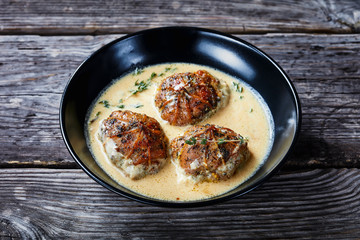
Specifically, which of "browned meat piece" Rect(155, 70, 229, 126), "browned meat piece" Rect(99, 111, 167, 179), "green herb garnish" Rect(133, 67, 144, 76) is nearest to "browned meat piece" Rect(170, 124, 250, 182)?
"browned meat piece" Rect(99, 111, 167, 179)

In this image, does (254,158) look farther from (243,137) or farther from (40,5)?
(40,5)

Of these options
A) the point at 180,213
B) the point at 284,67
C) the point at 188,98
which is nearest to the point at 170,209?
the point at 180,213

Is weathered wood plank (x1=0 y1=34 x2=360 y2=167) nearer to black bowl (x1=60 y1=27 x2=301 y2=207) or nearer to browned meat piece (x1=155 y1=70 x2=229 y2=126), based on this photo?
black bowl (x1=60 y1=27 x2=301 y2=207)

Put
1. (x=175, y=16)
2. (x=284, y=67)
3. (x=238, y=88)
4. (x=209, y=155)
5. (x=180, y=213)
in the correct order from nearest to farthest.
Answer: (x=209, y=155)
(x=180, y=213)
(x=238, y=88)
(x=284, y=67)
(x=175, y=16)

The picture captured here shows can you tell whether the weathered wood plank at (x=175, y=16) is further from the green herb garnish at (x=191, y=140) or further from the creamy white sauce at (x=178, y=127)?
the green herb garnish at (x=191, y=140)

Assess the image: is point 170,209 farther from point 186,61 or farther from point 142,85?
point 186,61

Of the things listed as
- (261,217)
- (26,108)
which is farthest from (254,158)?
(26,108)
